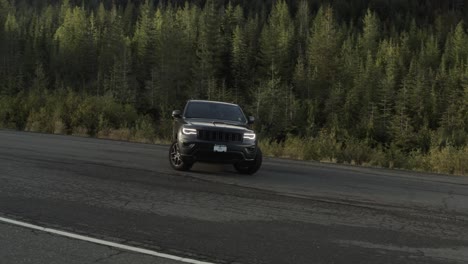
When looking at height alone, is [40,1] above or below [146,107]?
above

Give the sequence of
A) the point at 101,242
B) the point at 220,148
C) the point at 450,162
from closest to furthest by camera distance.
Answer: the point at 101,242 < the point at 220,148 < the point at 450,162

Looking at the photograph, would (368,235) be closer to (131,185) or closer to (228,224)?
(228,224)

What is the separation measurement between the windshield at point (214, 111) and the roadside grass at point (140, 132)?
589 centimetres

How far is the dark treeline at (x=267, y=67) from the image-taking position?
71562 mm

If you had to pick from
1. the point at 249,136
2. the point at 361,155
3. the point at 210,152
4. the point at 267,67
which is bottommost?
the point at 361,155

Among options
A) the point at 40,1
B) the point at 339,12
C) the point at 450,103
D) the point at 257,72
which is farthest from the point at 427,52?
the point at 40,1

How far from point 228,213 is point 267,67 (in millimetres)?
82580

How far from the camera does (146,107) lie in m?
74.8

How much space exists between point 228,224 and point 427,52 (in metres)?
101

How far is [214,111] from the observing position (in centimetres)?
1275

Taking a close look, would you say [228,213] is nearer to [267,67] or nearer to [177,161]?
[177,161]

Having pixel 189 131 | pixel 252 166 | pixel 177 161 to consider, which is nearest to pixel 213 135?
pixel 189 131

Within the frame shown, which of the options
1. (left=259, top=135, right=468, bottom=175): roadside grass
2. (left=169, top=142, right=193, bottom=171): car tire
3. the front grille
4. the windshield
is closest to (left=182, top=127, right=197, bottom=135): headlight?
the front grille

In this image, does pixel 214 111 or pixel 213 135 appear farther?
pixel 214 111
